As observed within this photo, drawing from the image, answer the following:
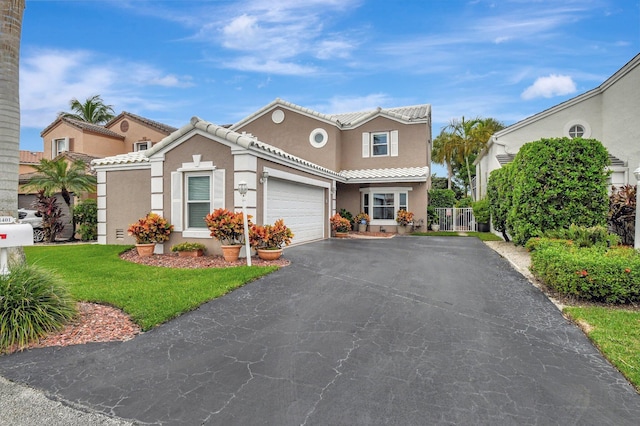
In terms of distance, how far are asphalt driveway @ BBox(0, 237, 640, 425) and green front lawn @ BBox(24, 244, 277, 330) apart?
1.32 feet

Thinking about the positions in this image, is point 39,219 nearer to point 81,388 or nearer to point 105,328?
point 105,328

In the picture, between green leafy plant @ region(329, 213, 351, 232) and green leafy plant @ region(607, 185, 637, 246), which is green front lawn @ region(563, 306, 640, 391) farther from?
green leafy plant @ region(329, 213, 351, 232)

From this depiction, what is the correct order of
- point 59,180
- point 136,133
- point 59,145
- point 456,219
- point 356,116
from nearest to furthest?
point 59,180 → point 456,219 → point 356,116 → point 59,145 → point 136,133

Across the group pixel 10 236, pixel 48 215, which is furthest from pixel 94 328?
pixel 48 215

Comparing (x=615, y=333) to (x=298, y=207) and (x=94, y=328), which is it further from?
(x=298, y=207)

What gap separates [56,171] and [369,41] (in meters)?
14.5

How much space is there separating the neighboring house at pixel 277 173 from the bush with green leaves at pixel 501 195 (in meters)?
3.41

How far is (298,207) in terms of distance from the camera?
13.2 metres

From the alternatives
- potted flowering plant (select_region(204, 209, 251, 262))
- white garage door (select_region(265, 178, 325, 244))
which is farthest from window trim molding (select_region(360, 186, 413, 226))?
potted flowering plant (select_region(204, 209, 251, 262))

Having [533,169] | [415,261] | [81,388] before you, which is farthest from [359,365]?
[533,169]

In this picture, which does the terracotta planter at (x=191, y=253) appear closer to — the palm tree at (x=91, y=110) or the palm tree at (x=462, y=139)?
the palm tree at (x=462, y=139)

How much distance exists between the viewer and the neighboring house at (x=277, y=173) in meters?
10.0

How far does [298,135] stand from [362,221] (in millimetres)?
6123

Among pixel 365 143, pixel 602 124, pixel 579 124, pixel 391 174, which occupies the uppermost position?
pixel 579 124
